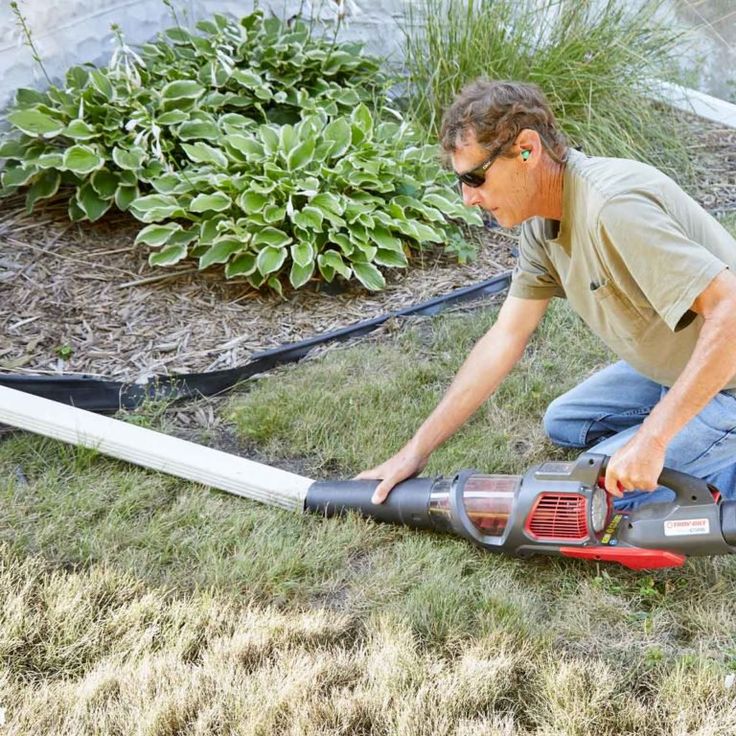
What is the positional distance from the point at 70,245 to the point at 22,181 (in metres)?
0.39

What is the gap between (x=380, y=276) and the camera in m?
4.15

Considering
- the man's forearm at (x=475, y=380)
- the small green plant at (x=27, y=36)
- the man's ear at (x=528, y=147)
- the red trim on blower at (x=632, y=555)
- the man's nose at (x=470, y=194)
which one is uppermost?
the man's ear at (x=528, y=147)

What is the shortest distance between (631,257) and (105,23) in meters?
3.79

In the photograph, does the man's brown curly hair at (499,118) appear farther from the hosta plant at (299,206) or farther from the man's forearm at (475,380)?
the hosta plant at (299,206)

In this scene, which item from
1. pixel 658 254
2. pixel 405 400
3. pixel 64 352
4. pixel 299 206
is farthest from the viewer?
pixel 299 206

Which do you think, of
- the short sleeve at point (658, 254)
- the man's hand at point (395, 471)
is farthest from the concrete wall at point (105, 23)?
the short sleeve at point (658, 254)

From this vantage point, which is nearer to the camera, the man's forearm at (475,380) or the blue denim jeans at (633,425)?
the blue denim jeans at (633,425)

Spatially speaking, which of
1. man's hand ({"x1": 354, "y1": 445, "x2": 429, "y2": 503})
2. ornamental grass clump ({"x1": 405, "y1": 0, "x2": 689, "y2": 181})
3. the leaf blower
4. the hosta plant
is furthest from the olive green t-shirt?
ornamental grass clump ({"x1": 405, "y1": 0, "x2": 689, "y2": 181})

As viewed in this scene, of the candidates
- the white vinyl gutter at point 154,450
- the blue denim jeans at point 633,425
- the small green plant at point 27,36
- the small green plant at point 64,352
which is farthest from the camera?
the small green plant at point 27,36

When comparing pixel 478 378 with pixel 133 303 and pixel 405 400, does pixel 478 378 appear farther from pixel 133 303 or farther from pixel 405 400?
pixel 133 303

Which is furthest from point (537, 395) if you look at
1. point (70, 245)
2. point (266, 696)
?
point (70, 245)

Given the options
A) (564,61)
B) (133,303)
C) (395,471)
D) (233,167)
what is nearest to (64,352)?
(133,303)

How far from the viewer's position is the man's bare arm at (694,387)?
2.10 meters

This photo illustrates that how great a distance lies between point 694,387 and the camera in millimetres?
2152
